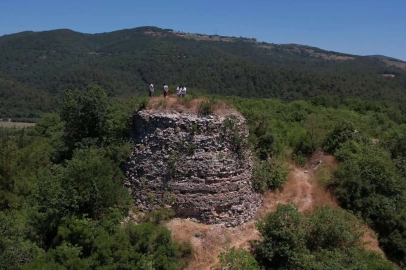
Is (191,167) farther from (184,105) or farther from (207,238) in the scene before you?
(207,238)

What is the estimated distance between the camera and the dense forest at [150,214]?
12570mm

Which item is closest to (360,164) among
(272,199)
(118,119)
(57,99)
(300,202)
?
(300,202)

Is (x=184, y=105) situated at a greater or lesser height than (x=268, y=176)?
greater

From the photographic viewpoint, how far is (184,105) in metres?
15.4

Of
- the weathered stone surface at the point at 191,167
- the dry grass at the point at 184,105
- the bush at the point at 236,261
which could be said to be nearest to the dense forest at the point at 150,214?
the bush at the point at 236,261

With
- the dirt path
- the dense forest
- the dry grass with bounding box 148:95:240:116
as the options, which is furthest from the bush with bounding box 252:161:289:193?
the dry grass with bounding box 148:95:240:116

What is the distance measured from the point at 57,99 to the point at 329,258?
3449 inches

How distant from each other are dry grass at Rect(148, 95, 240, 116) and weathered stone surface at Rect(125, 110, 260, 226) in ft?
0.98

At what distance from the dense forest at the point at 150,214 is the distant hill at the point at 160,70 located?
4.91 m

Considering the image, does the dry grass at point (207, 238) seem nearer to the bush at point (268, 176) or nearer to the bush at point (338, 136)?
the bush at point (268, 176)

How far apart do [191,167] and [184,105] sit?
2742 mm

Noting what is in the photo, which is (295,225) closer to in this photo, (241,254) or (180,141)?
(241,254)

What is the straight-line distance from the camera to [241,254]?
41.4 feet

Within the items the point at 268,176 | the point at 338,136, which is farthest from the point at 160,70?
the point at 268,176
